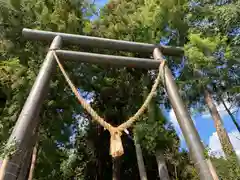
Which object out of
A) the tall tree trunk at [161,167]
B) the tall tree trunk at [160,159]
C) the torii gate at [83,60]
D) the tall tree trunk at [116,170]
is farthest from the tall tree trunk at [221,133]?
the tall tree trunk at [116,170]

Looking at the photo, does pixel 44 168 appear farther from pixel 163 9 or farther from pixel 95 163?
pixel 163 9

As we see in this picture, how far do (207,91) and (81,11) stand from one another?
576cm

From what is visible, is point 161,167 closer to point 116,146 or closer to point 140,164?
point 140,164

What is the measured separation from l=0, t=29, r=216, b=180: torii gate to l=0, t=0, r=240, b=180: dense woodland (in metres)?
1.24

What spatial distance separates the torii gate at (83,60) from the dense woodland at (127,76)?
124cm

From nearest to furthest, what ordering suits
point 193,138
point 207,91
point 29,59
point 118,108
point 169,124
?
point 193,138 → point 207,91 → point 29,59 → point 169,124 → point 118,108

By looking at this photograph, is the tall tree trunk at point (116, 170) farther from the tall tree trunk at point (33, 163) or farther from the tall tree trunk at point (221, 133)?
the tall tree trunk at point (221, 133)

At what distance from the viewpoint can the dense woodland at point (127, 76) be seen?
303 inches

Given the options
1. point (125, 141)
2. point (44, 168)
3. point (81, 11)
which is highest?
point (81, 11)

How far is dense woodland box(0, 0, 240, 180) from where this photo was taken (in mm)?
7688

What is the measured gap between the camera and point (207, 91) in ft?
25.1

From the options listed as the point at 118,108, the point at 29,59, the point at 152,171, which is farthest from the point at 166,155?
the point at 29,59

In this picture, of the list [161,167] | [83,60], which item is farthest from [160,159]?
[83,60]

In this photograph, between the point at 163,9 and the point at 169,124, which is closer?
the point at 163,9
